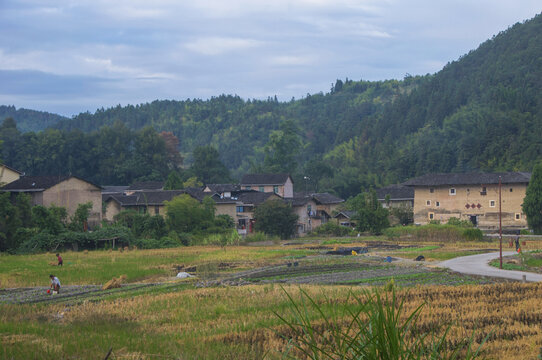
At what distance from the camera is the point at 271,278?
3009cm

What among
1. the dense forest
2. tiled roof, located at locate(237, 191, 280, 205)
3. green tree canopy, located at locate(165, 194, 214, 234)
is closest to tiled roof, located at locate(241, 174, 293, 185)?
tiled roof, located at locate(237, 191, 280, 205)

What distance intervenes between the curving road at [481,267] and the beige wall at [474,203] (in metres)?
27.0

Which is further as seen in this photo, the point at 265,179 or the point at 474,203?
the point at 265,179

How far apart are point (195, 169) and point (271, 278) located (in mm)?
88243

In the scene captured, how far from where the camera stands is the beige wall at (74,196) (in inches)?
2325

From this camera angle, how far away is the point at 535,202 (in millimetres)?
57656

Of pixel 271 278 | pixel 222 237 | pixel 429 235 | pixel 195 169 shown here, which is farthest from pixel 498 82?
pixel 271 278

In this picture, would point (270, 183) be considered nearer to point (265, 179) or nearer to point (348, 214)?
point (265, 179)

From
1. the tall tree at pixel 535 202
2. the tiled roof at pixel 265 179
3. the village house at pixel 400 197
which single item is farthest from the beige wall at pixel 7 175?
the tall tree at pixel 535 202

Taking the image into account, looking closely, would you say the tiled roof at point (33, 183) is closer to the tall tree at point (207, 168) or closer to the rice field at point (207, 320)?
the rice field at point (207, 320)

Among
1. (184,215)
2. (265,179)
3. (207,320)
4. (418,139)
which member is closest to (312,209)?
(265,179)

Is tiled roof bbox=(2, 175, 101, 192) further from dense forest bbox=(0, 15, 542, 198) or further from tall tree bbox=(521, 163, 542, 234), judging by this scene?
dense forest bbox=(0, 15, 542, 198)

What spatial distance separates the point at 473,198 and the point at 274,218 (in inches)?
881

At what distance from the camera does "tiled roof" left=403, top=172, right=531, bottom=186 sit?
65.4 m
